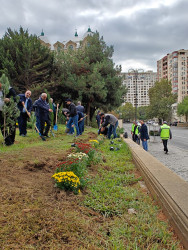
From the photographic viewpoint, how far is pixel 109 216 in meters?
2.33

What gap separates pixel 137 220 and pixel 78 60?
21.5 metres

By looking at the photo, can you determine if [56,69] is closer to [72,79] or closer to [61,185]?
[72,79]

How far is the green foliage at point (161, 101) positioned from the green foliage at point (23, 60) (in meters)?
53.3

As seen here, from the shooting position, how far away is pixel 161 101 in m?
67.2

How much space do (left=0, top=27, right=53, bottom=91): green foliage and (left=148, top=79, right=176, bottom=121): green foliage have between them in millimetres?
53251

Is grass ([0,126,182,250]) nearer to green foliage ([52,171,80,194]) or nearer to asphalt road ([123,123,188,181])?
green foliage ([52,171,80,194])

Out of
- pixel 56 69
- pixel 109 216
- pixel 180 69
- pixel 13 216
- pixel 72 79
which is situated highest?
pixel 180 69

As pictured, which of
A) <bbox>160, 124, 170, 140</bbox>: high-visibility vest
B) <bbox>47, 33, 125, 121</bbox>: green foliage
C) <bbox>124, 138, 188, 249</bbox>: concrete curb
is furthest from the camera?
<bbox>47, 33, 125, 121</bbox>: green foliage

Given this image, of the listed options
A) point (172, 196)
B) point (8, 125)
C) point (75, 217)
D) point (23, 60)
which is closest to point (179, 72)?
point (23, 60)

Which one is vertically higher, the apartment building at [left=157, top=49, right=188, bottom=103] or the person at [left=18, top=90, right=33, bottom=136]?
the apartment building at [left=157, top=49, right=188, bottom=103]

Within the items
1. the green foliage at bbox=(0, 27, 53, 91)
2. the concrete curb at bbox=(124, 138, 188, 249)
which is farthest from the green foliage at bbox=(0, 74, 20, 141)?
the green foliage at bbox=(0, 27, 53, 91)

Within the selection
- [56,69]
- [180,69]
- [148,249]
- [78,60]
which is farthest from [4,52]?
[180,69]

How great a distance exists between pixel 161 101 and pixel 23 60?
5567 centimetres

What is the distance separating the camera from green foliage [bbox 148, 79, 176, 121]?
67.2 meters
